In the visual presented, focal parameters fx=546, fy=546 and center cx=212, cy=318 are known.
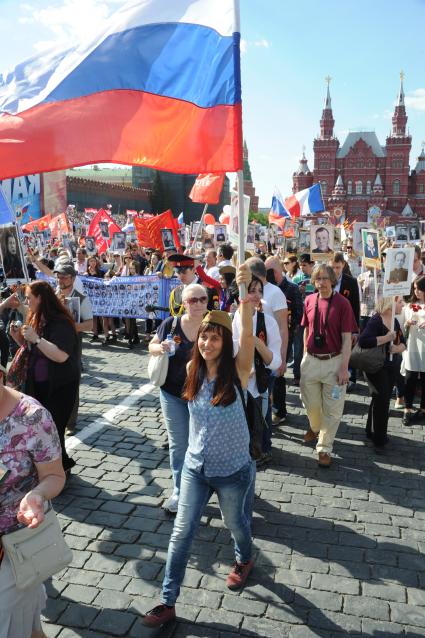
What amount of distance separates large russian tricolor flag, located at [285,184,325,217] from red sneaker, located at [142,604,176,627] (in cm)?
1599

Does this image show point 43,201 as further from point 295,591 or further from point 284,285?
point 295,591

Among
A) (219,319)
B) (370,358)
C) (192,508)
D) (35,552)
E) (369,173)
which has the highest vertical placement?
(369,173)

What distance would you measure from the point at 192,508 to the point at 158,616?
665 mm

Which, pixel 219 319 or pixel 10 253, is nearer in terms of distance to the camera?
pixel 219 319

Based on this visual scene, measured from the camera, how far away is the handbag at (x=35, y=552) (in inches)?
96.3

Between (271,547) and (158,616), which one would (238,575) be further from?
(158,616)

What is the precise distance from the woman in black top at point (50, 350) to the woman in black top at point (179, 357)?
34.6 inches

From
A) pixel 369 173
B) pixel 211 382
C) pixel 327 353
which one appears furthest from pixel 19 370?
pixel 369 173

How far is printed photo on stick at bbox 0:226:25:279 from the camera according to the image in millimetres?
5223

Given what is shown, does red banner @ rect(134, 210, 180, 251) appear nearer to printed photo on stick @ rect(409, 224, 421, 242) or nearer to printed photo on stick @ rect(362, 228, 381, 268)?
printed photo on stick @ rect(409, 224, 421, 242)

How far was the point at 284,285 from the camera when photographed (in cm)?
712

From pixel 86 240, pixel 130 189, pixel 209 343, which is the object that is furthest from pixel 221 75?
pixel 130 189

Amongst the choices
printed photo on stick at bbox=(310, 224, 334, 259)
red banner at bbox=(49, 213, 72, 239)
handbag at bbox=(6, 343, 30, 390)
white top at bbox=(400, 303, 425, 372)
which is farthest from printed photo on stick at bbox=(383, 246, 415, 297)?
red banner at bbox=(49, 213, 72, 239)

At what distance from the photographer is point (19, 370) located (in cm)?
462
